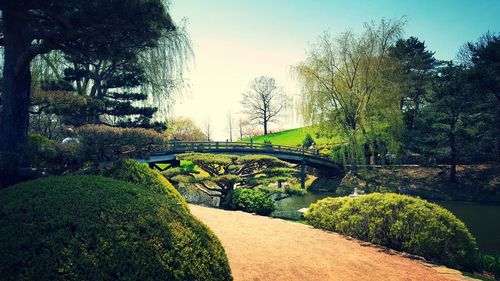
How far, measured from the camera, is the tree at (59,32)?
6539mm

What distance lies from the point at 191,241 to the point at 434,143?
2919 cm

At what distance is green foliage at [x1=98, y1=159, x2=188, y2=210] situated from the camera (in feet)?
24.5

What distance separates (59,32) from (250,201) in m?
9.68

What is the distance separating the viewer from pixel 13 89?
301 inches

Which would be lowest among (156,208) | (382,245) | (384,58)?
(382,245)

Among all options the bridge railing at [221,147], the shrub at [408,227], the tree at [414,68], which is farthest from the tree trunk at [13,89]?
the tree at [414,68]

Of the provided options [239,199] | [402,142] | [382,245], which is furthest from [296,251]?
[402,142]

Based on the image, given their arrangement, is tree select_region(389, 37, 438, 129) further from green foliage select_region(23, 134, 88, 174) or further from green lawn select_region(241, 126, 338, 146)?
green foliage select_region(23, 134, 88, 174)

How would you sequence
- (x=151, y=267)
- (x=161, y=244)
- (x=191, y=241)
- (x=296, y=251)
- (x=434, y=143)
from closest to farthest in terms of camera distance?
(x=151, y=267) < (x=161, y=244) < (x=191, y=241) < (x=296, y=251) < (x=434, y=143)

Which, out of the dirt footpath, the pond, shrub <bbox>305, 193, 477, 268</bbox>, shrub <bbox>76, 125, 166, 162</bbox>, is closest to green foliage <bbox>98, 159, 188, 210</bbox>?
shrub <bbox>76, 125, 166, 162</bbox>

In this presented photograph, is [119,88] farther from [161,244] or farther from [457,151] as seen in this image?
[457,151]

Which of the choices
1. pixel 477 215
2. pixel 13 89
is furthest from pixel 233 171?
pixel 477 215

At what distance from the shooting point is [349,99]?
29.4 m

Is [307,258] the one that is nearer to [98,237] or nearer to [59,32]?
[98,237]
